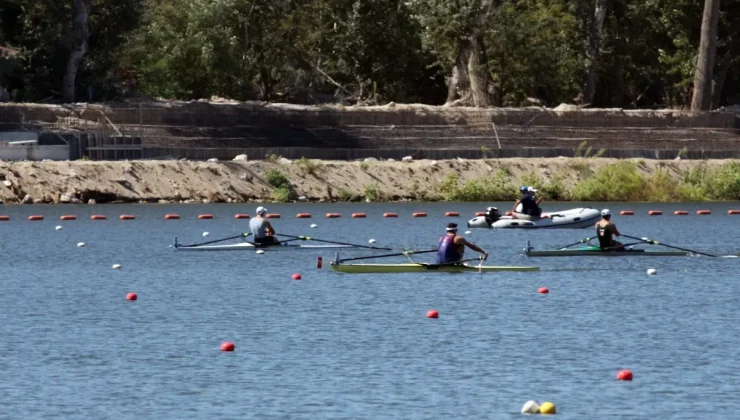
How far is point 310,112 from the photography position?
93.6m

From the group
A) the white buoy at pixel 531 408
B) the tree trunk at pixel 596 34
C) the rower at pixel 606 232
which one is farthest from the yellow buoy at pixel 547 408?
the tree trunk at pixel 596 34

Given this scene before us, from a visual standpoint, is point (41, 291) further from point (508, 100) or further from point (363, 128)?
point (508, 100)

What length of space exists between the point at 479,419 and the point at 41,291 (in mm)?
21504

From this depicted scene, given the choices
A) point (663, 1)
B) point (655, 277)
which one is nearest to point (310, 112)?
point (663, 1)

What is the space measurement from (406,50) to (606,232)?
53.5 metres

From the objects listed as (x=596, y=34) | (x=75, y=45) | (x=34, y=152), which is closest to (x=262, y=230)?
(x=34, y=152)

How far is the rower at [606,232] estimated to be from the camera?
164ft

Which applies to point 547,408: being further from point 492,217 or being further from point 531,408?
point 492,217

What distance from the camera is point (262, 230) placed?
52.9 meters

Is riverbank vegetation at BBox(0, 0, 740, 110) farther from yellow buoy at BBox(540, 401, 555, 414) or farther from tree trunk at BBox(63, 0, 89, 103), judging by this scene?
yellow buoy at BBox(540, 401, 555, 414)

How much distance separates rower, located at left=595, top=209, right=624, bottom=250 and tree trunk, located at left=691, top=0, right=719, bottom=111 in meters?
49.8

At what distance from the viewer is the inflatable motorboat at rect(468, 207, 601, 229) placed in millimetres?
64188

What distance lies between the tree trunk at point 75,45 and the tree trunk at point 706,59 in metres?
37.7

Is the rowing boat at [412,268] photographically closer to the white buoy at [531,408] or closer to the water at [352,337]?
the water at [352,337]
